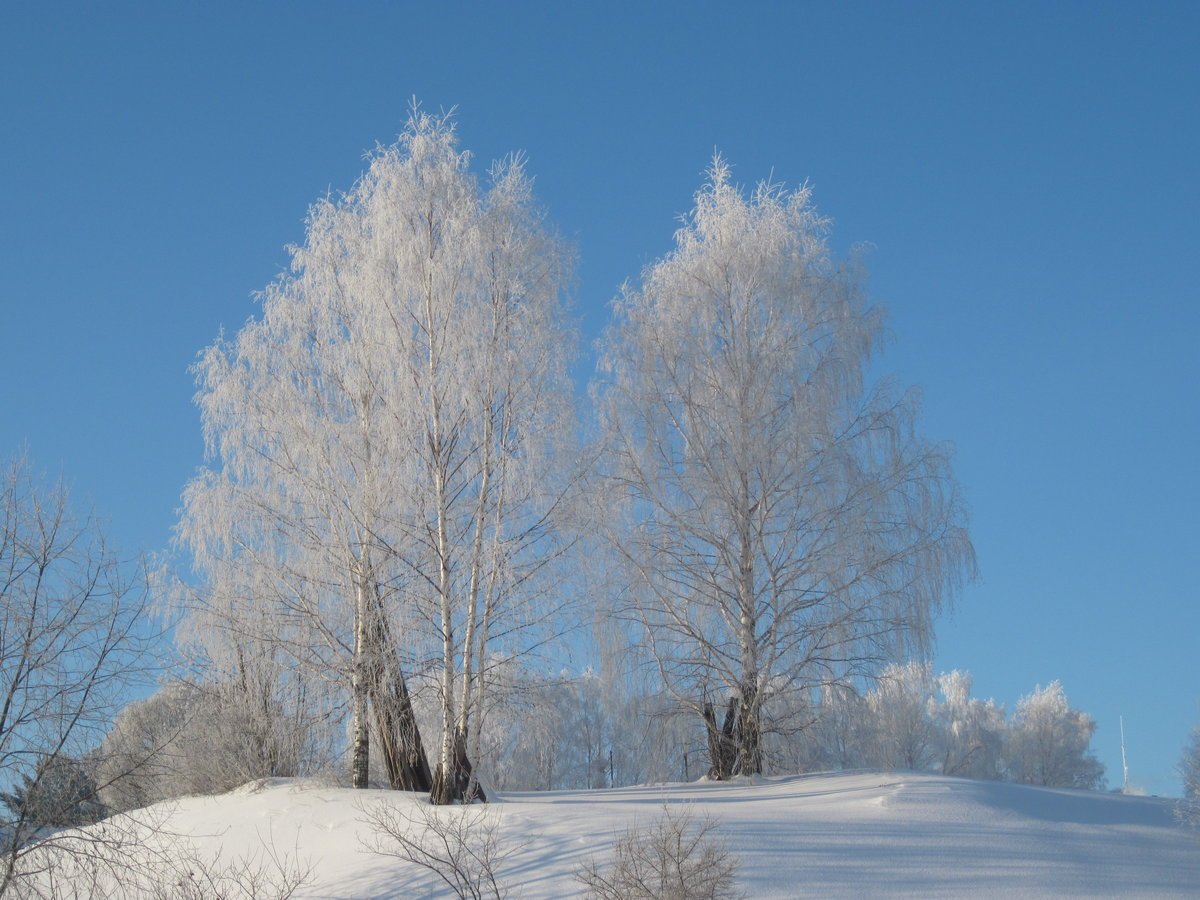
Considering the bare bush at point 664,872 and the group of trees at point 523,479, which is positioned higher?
the group of trees at point 523,479

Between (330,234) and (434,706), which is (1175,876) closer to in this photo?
(434,706)

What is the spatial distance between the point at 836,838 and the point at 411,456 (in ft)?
23.6

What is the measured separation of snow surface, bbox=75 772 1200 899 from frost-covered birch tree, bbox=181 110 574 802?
68.1 inches

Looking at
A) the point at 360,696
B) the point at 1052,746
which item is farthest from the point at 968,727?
the point at 360,696

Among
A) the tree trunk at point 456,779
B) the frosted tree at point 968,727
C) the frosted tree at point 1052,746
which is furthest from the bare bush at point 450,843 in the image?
the frosted tree at point 1052,746

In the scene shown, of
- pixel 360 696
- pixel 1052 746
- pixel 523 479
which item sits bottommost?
pixel 1052 746

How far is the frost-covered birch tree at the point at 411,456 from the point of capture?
15031 mm

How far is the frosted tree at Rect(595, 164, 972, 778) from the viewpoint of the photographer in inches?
725

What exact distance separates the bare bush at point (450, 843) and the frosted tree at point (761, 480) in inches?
234

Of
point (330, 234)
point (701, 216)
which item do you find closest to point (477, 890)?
point (330, 234)

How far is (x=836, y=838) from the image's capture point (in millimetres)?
11961

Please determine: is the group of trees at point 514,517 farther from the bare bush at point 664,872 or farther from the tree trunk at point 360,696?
the bare bush at point 664,872

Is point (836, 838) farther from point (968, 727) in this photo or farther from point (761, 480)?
point (968, 727)

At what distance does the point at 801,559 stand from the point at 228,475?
9.14 m
